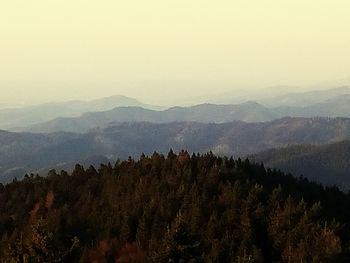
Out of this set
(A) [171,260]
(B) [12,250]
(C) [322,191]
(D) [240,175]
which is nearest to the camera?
(A) [171,260]

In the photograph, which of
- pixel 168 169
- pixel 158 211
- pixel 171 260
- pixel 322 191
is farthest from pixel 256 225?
pixel 322 191

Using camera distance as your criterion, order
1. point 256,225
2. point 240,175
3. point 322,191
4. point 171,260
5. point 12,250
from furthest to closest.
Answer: point 322,191, point 240,175, point 256,225, point 12,250, point 171,260

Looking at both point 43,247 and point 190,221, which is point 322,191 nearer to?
point 190,221

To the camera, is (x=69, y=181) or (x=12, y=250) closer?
(x=12, y=250)

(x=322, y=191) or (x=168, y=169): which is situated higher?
(x=168, y=169)

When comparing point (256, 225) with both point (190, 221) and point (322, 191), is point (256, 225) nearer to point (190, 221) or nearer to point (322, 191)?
point (190, 221)

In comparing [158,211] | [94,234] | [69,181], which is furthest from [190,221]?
[69,181]
